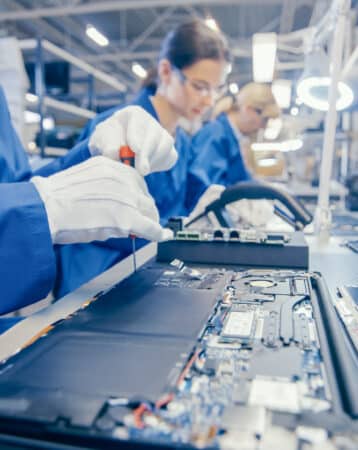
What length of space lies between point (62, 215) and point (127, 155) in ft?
0.54

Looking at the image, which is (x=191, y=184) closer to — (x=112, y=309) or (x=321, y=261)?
(x=321, y=261)

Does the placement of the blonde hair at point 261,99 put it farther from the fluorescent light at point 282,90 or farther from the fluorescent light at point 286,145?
the fluorescent light at point 286,145

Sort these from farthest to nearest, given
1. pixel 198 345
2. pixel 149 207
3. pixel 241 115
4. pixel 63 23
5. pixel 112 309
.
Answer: pixel 63 23 → pixel 241 115 → pixel 149 207 → pixel 112 309 → pixel 198 345

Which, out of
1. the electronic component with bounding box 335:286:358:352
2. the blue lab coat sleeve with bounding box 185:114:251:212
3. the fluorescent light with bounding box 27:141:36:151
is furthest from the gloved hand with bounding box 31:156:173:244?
the fluorescent light with bounding box 27:141:36:151

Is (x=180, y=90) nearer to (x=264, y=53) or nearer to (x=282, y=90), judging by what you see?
(x=264, y=53)

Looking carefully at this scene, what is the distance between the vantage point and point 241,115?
288cm

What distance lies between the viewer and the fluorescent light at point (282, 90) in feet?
7.99

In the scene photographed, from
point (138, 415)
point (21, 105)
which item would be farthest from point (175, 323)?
point (21, 105)

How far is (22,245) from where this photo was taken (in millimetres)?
649

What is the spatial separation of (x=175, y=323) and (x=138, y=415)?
17 centimetres

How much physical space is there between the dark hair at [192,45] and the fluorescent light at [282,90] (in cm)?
58

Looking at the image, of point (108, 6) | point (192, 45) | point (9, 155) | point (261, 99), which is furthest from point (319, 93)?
point (108, 6)

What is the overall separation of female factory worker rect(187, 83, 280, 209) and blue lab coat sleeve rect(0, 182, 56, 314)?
141 centimetres

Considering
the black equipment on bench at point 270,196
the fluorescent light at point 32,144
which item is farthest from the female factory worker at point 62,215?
the fluorescent light at point 32,144
